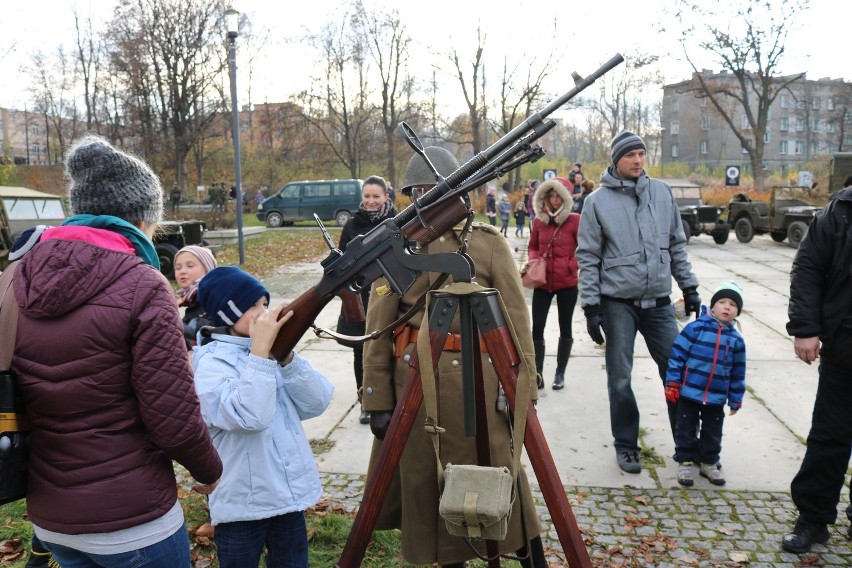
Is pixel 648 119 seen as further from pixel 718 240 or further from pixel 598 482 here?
pixel 598 482

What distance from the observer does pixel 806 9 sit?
32000 mm

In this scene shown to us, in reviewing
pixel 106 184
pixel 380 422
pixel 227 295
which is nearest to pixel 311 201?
pixel 380 422

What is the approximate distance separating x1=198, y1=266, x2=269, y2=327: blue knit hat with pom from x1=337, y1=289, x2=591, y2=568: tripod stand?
724 millimetres

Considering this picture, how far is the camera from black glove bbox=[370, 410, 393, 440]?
2.86 metres

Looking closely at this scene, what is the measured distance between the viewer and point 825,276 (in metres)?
3.44

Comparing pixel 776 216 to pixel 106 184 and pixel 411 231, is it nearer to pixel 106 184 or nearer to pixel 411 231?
pixel 411 231

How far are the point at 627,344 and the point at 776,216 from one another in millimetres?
16517

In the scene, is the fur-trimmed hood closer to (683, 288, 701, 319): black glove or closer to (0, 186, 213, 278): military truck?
(683, 288, 701, 319): black glove

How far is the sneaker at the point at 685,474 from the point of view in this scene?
411 centimetres

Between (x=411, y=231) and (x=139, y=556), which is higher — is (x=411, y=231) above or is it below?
above

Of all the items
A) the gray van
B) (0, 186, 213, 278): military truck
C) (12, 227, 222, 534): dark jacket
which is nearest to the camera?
(12, 227, 222, 534): dark jacket

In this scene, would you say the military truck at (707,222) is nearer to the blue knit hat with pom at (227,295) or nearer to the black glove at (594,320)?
the black glove at (594,320)

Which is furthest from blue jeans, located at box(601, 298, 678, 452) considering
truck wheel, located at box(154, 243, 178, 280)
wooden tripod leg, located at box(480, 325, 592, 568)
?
truck wheel, located at box(154, 243, 178, 280)

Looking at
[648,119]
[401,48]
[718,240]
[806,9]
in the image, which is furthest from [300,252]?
[648,119]
